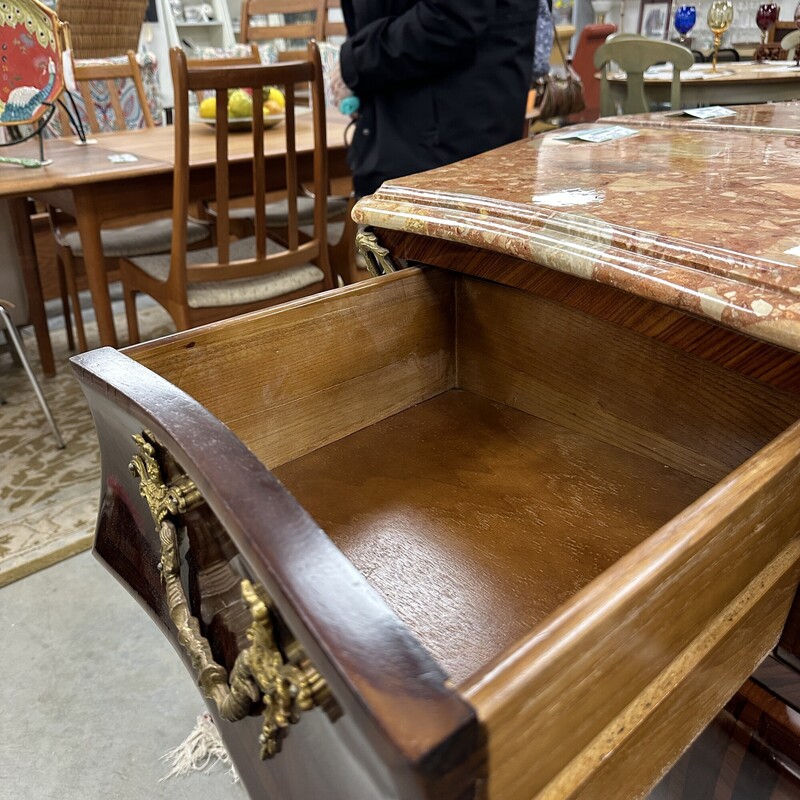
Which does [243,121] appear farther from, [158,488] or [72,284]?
[158,488]

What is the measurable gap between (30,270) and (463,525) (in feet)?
6.02

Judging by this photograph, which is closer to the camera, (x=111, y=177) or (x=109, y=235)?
(x=111, y=177)

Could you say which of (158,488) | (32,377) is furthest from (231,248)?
(158,488)

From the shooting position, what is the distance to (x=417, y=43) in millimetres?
1286

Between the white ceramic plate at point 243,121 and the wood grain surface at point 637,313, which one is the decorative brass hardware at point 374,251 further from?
the white ceramic plate at point 243,121

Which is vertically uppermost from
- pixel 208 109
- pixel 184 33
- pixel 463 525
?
pixel 184 33

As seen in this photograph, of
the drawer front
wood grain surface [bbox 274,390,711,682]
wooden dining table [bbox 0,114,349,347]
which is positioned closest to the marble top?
the drawer front

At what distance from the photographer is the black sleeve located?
1.26m

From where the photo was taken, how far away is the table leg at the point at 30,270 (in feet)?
6.41

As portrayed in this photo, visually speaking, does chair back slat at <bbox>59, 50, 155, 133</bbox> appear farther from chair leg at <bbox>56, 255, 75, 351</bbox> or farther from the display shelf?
the display shelf

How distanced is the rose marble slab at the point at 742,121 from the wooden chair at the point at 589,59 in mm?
3853

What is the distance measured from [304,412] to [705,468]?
380 mm

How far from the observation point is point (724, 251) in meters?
0.47

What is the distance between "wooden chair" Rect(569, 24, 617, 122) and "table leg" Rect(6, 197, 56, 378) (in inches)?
148
